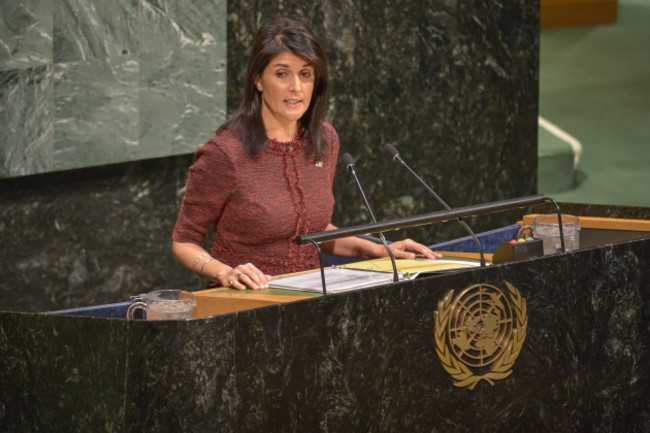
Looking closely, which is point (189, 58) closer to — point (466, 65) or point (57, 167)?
point (57, 167)

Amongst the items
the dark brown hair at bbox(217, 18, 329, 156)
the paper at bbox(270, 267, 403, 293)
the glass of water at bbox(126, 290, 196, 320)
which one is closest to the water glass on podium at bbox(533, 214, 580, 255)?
the paper at bbox(270, 267, 403, 293)

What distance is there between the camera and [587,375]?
3367 mm

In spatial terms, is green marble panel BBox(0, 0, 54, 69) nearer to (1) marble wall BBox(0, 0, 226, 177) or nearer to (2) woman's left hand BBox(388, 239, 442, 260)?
(1) marble wall BBox(0, 0, 226, 177)

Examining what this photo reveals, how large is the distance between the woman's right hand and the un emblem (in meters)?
0.47

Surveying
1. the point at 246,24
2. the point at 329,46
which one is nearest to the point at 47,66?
the point at 246,24

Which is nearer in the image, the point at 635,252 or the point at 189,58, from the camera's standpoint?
the point at 635,252

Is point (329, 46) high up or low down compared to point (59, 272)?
up

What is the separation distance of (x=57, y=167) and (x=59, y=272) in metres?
0.52

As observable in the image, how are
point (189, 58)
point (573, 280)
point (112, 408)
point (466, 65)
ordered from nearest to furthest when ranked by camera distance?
point (112, 408) < point (573, 280) < point (189, 58) < point (466, 65)

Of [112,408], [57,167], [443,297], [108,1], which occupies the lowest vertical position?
[112,408]

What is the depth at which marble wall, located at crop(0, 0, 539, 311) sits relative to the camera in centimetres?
512

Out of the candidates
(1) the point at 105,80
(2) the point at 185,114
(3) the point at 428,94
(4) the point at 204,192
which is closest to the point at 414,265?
(4) the point at 204,192

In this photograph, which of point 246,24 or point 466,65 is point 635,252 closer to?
point 246,24

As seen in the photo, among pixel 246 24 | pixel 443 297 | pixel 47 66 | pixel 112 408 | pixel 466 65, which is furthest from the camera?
pixel 466 65
